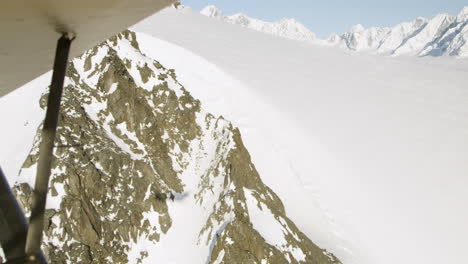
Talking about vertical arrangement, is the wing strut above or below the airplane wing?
below

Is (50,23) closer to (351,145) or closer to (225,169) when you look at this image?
(225,169)

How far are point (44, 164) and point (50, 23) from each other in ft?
2.40

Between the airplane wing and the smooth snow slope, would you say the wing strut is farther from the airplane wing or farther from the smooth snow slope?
the smooth snow slope

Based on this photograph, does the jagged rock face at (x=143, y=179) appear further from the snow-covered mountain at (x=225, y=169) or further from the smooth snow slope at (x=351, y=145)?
the smooth snow slope at (x=351, y=145)

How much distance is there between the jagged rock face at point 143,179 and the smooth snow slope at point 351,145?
534cm

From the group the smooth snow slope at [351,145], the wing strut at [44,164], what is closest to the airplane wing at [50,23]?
the wing strut at [44,164]

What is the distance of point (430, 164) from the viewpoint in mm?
→ 33594

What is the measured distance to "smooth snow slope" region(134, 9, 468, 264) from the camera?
24438mm

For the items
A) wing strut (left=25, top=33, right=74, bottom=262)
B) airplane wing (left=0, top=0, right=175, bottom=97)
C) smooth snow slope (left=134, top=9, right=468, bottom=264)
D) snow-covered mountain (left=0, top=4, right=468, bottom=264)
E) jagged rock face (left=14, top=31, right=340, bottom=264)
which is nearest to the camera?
airplane wing (left=0, top=0, right=175, bottom=97)

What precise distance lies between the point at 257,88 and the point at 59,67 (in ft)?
129

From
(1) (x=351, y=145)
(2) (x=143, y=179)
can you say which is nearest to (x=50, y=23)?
(2) (x=143, y=179)

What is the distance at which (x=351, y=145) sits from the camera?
35.2m

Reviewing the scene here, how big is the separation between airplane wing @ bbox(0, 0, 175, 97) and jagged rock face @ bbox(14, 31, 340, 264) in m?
14.8

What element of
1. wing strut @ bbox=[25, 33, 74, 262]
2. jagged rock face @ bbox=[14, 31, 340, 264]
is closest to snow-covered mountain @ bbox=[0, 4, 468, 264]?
jagged rock face @ bbox=[14, 31, 340, 264]
